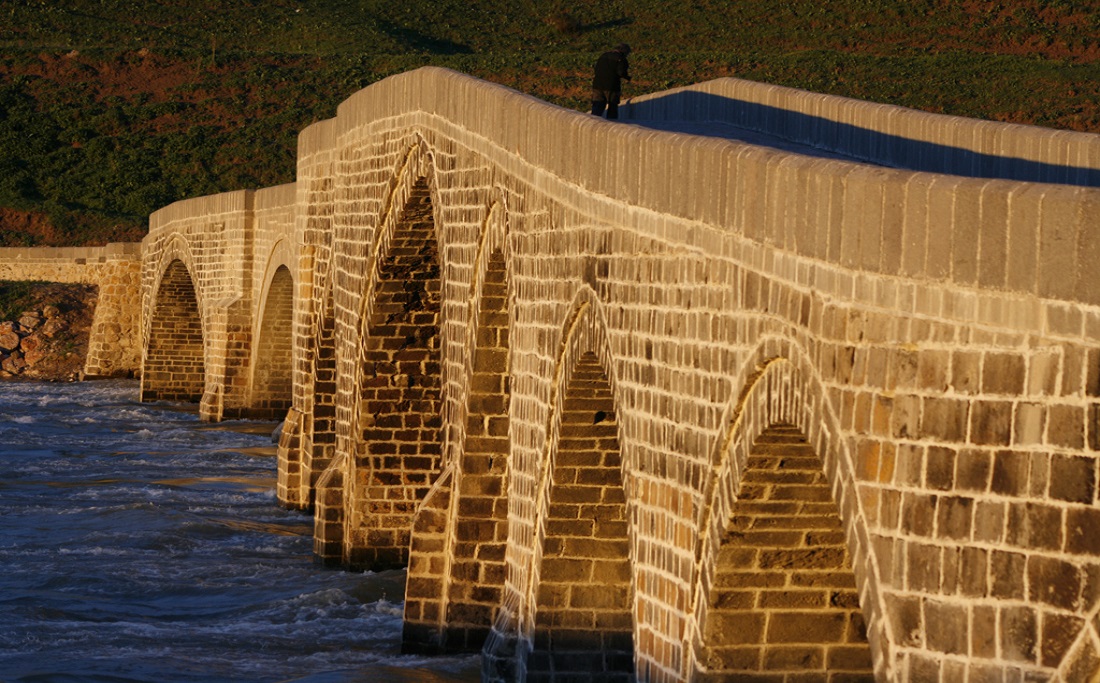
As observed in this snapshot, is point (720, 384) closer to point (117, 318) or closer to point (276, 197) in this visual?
point (276, 197)

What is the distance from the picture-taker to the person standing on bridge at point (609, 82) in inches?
688

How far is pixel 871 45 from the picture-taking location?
65.7 m

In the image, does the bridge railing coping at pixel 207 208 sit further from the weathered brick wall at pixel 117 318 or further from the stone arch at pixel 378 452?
the stone arch at pixel 378 452

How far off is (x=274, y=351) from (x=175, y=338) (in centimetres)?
666

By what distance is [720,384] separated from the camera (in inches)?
359

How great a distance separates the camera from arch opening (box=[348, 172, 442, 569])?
1891cm

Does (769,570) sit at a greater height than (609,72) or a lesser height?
lesser

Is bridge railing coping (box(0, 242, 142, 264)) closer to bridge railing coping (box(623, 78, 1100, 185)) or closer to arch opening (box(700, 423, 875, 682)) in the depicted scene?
bridge railing coping (box(623, 78, 1100, 185))

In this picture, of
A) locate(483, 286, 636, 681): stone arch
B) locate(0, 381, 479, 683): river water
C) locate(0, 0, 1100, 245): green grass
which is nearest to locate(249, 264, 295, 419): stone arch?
locate(0, 381, 479, 683): river water

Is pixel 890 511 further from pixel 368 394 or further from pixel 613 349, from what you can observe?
pixel 368 394

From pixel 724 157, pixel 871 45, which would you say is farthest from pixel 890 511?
pixel 871 45

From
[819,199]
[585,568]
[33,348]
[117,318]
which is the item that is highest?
[819,199]

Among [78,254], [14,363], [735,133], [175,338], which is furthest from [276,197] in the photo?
[735,133]

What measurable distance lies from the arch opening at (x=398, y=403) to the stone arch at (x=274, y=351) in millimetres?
12108
